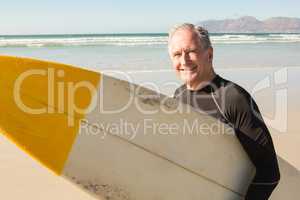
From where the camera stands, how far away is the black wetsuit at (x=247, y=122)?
1771 mm

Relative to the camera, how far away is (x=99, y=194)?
2406 millimetres

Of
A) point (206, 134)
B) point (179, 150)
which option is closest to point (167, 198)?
point (179, 150)

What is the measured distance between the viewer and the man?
178 centimetres

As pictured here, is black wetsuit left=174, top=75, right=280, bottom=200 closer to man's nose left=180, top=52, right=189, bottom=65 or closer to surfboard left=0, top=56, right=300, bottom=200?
man's nose left=180, top=52, right=189, bottom=65

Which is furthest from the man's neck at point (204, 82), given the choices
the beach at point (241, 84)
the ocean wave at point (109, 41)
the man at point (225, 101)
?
the ocean wave at point (109, 41)

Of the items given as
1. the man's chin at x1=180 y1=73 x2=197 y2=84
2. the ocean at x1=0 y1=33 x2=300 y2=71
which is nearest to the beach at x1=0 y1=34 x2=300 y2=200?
the ocean at x1=0 y1=33 x2=300 y2=71

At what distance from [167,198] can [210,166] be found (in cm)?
31

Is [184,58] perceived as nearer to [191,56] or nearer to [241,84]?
[191,56]

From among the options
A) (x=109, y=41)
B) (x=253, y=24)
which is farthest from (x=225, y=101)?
(x=253, y=24)

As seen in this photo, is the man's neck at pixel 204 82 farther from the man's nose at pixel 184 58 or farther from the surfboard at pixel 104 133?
the surfboard at pixel 104 133

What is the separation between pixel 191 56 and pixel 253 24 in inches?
3218

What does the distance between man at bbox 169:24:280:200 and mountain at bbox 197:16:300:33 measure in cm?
7703

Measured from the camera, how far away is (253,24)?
80.2 m

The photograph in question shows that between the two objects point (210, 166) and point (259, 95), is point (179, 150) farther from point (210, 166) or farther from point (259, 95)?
point (259, 95)
